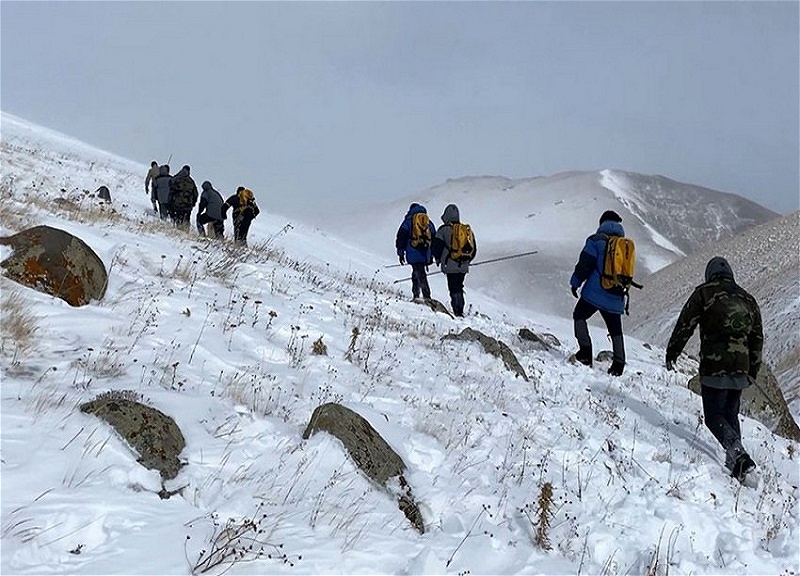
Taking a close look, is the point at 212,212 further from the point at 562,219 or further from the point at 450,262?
the point at 562,219

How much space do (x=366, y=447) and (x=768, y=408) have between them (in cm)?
817

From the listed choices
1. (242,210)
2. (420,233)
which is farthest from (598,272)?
(242,210)

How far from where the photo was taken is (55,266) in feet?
20.0

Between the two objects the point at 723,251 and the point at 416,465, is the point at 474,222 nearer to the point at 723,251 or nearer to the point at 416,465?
the point at 723,251

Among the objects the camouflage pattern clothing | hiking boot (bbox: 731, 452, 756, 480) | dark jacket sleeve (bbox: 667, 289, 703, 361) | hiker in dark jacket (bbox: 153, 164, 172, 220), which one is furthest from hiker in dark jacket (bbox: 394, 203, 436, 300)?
hiking boot (bbox: 731, 452, 756, 480)

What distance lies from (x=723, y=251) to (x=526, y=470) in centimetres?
4751

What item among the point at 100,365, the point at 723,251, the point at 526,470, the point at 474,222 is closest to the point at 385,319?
the point at 526,470

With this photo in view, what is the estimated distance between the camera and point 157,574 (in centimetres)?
303

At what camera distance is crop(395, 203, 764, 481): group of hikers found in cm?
693

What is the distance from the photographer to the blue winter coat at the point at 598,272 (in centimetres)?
977

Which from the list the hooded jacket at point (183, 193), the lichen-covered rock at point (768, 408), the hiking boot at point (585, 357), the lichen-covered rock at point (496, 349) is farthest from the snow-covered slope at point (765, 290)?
the hooded jacket at point (183, 193)

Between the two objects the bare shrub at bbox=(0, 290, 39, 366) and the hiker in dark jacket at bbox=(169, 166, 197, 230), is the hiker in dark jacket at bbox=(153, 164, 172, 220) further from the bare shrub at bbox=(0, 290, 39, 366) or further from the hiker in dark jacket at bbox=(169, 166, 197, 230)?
the bare shrub at bbox=(0, 290, 39, 366)

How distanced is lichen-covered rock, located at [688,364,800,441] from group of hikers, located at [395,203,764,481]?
1.36 m

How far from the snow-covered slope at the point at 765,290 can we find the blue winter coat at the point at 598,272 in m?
5.73
